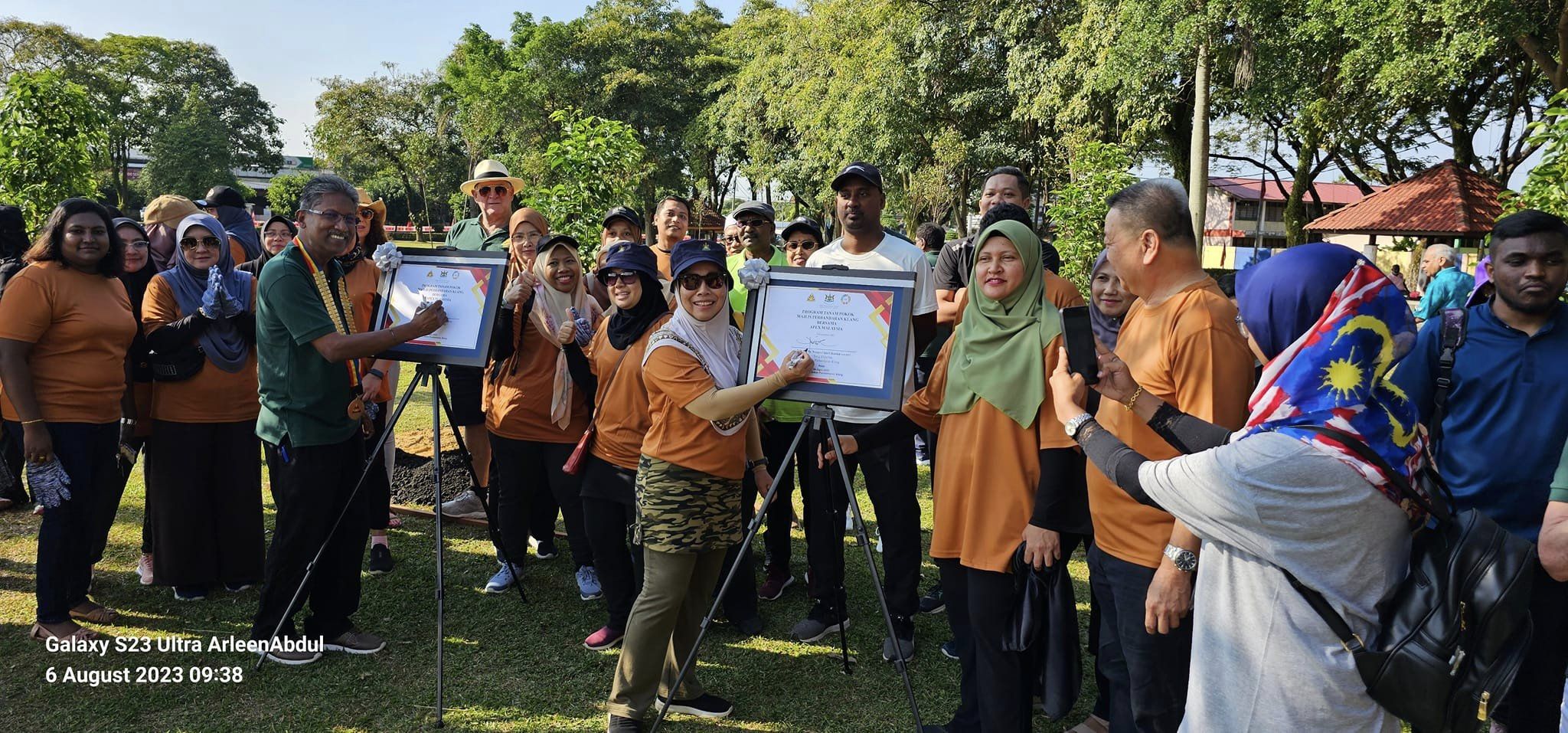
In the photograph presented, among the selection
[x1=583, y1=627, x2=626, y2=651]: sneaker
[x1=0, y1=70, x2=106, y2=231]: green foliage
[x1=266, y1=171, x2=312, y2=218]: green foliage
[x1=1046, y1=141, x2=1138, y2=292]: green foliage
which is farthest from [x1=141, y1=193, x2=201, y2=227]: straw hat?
[x1=266, y1=171, x2=312, y2=218]: green foliage

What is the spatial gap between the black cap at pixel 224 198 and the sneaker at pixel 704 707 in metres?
5.87

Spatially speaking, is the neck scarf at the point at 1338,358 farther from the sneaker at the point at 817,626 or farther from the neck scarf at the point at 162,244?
the neck scarf at the point at 162,244

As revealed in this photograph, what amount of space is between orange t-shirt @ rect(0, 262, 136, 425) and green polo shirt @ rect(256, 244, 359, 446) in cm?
99

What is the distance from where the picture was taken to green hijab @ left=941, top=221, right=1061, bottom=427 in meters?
3.12

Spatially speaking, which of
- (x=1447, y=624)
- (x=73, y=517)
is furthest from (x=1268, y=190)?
(x=73, y=517)

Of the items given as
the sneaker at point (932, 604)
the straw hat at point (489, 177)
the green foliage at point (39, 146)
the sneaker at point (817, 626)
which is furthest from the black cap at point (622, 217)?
the green foliage at point (39, 146)

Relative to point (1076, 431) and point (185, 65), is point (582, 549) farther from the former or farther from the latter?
point (185, 65)

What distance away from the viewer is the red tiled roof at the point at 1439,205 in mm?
20016

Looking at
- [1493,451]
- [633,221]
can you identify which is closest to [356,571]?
[633,221]

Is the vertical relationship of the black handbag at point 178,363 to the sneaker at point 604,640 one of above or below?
above

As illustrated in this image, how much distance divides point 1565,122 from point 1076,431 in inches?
160

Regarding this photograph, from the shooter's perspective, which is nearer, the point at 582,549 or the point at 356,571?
the point at 356,571

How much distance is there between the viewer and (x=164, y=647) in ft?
14.9

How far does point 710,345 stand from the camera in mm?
3777
